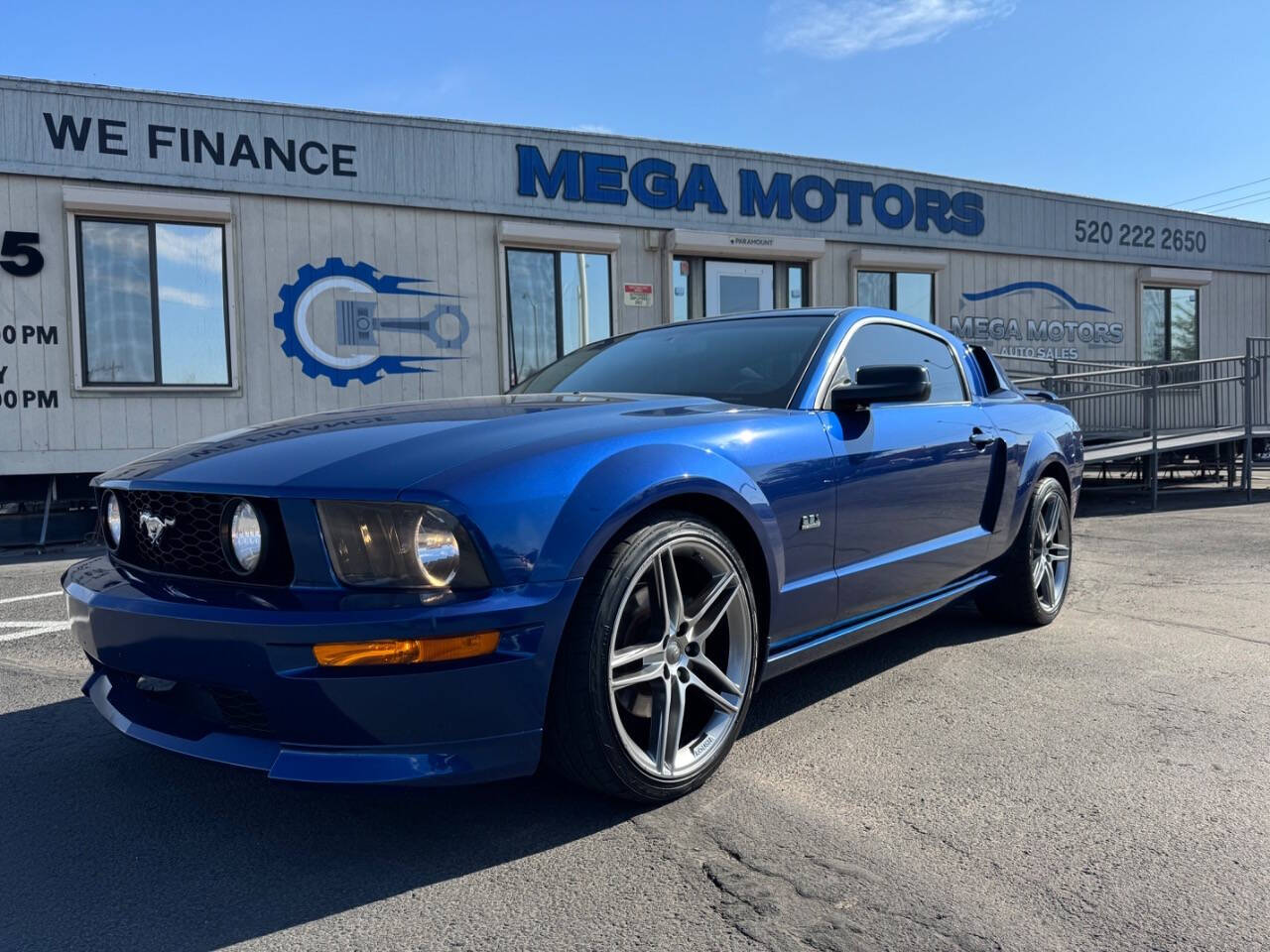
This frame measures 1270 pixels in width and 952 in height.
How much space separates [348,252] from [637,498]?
8.43 meters

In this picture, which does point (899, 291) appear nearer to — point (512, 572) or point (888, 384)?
point (888, 384)

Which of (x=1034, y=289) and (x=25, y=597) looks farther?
(x=1034, y=289)

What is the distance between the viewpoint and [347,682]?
6.69 ft

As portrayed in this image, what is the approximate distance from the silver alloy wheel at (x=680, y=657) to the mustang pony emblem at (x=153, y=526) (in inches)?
46.2

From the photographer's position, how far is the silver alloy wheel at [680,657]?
97.3 inches

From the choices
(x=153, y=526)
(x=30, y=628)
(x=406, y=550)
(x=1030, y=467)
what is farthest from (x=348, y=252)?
(x=406, y=550)

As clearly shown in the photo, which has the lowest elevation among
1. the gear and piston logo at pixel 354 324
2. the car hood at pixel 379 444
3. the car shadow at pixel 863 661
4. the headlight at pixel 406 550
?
the car shadow at pixel 863 661

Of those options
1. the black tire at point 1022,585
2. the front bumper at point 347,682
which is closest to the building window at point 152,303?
the black tire at point 1022,585

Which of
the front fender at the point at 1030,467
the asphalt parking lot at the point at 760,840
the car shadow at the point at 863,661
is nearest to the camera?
the asphalt parking lot at the point at 760,840

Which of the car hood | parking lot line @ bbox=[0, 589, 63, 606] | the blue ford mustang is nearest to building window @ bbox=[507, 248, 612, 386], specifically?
parking lot line @ bbox=[0, 589, 63, 606]

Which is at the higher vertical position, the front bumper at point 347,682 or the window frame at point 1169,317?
the window frame at point 1169,317

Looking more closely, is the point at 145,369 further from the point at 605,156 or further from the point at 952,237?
the point at 952,237

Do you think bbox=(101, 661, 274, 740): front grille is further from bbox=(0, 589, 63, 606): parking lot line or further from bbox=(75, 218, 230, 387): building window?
bbox=(75, 218, 230, 387): building window

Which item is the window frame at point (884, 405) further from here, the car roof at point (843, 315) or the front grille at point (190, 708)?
the front grille at point (190, 708)
